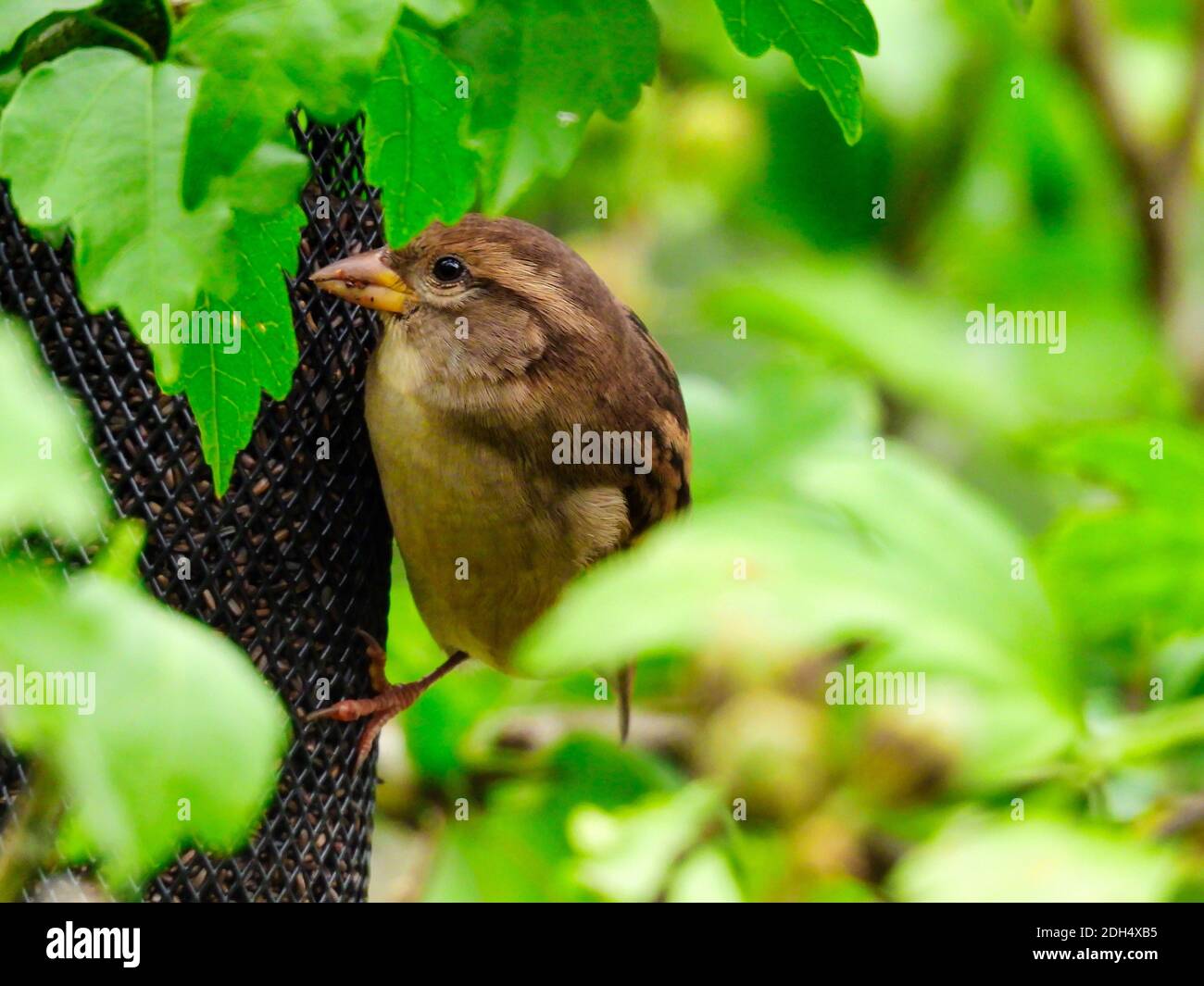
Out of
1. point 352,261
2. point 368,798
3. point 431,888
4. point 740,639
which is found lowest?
point 431,888

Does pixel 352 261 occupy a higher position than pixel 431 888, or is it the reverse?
pixel 352 261

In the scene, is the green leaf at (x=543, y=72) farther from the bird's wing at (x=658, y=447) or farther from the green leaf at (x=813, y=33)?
the bird's wing at (x=658, y=447)

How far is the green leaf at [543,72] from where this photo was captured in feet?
6.98

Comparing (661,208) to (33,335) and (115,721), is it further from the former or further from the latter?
(115,721)

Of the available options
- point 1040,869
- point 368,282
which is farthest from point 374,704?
point 1040,869

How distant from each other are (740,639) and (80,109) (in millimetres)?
2741

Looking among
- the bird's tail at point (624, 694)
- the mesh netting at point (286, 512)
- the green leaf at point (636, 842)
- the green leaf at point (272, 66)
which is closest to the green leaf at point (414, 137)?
the green leaf at point (272, 66)

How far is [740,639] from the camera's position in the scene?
168 inches

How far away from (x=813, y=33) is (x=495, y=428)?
4.50ft

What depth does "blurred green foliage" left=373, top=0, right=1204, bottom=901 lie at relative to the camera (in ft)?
8.84

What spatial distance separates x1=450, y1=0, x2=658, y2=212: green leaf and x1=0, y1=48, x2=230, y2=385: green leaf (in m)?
0.44

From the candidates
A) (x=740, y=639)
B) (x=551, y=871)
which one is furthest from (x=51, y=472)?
(x=740, y=639)

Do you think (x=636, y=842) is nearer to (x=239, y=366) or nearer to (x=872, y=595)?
(x=872, y=595)

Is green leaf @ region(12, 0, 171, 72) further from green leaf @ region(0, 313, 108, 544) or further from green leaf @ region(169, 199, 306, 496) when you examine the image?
green leaf @ region(0, 313, 108, 544)
